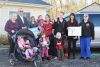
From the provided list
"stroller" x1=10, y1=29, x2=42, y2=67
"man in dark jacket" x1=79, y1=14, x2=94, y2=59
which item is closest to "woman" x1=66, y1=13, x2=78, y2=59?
"man in dark jacket" x1=79, y1=14, x2=94, y2=59

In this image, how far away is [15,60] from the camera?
12602mm

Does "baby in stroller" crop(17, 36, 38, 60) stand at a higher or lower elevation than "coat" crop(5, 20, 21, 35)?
lower

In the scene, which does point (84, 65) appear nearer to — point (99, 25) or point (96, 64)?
point (96, 64)

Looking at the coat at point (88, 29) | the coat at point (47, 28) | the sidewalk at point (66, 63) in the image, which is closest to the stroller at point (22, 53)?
the sidewalk at point (66, 63)

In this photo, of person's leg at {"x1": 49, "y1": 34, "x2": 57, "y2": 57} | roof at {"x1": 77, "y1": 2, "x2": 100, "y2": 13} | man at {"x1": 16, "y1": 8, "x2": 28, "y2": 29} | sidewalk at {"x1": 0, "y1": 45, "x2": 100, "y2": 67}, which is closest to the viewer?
sidewalk at {"x1": 0, "y1": 45, "x2": 100, "y2": 67}

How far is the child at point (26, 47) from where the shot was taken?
1216 cm

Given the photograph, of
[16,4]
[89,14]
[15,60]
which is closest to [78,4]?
[16,4]

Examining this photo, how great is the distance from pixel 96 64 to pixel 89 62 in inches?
17.8

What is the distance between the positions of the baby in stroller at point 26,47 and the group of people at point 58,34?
915 millimetres

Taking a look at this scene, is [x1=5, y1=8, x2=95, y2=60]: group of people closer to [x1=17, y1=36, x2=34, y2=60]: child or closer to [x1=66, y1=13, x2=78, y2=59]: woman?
[x1=66, y1=13, x2=78, y2=59]: woman

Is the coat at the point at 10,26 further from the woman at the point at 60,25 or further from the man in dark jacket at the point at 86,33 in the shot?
the man in dark jacket at the point at 86,33

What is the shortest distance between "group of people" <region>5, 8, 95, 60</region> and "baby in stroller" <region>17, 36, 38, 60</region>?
0.92 metres

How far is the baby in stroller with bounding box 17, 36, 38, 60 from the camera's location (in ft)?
39.9

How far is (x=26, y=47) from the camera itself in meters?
12.4
